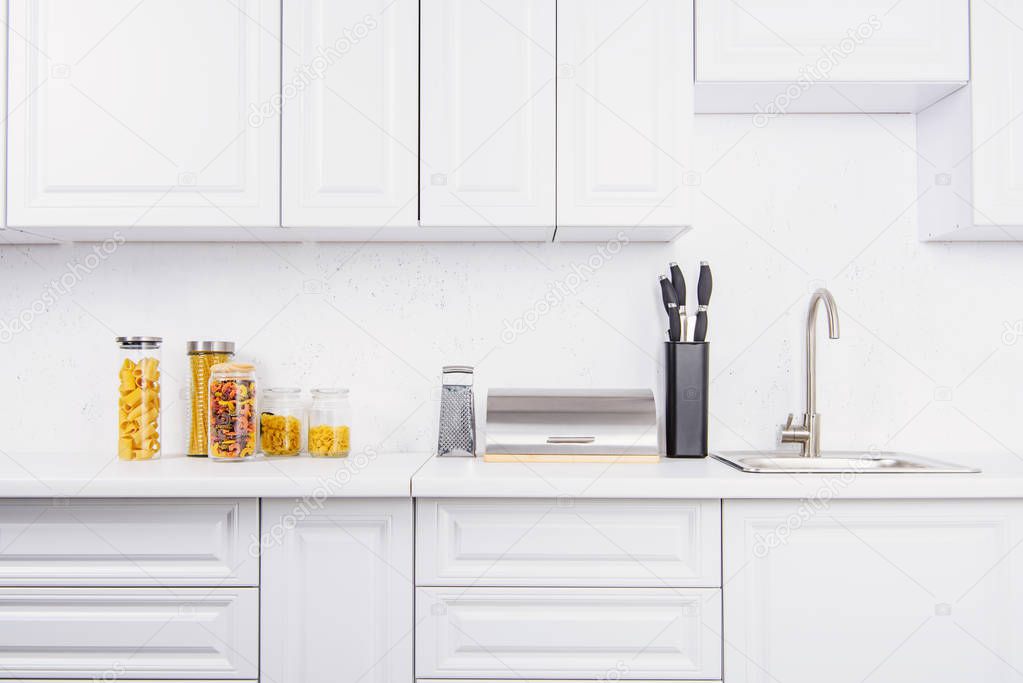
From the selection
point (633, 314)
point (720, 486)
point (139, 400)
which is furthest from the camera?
point (633, 314)

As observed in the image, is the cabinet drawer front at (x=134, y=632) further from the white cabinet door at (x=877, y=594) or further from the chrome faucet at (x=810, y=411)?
the chrome faucet at (x=810, y=411)

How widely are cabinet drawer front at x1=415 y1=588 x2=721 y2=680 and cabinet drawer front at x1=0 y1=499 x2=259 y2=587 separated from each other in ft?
1.29

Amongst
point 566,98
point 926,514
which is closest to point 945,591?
point 926,514

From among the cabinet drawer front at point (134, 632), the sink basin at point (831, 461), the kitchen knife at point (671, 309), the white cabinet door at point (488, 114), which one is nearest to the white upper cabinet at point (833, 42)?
the white cabinet door at point (488, 114)

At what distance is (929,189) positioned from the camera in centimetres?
202

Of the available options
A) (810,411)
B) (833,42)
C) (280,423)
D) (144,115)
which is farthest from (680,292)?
(144,115)

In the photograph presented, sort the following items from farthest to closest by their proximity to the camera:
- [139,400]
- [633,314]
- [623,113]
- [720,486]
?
[633,314] < [139,400] < [623,113] < [720,486]

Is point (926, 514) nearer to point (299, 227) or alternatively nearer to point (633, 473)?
point (633, 473)

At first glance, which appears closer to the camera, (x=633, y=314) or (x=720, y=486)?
(x=720, y=486)

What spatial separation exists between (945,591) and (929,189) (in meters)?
1.07

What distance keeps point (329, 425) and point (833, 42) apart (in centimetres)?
153

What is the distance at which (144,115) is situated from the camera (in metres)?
1.76

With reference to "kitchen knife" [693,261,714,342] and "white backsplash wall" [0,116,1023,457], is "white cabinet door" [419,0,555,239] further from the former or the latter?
"kitchen knife" [693,261,714,342]

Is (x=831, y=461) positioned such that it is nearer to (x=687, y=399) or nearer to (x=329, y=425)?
(x=687, y=399)
